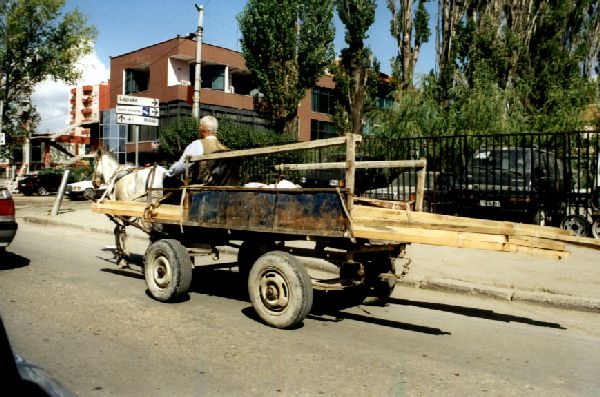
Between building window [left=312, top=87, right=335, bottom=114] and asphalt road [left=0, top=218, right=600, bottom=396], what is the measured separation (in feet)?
123

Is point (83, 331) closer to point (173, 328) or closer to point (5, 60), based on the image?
point (173, 328)

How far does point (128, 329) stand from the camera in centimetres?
481

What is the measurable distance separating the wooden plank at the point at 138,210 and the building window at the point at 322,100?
36992mm

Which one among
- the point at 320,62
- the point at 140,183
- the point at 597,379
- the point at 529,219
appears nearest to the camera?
the point at 597,379

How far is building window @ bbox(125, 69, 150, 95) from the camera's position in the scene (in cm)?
3947

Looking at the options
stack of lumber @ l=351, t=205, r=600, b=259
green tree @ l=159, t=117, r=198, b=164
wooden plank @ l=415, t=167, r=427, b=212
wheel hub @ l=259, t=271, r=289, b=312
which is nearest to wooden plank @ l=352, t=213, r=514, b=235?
stack of lumber @ l=351, t=205, r=600, b=259

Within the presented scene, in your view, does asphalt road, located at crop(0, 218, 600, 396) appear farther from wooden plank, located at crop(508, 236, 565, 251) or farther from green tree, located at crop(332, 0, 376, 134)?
green tree, located at crop(332, 0, 376, 134)

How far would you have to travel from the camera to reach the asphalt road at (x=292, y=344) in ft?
12.0

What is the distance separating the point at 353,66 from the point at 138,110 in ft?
66.8

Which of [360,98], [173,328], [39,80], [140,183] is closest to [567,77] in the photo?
[360,98]

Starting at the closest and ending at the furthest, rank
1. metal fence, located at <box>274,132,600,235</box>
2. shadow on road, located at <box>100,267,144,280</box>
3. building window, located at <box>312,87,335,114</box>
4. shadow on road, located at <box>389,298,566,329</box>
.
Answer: shadow on road, located at <box>389,298,566,329</box>, shadow on road, located at <box>100,267,144,280</box>, metal fence, located at <box>274,132,600,235</box>, building window, located at <box>312,87,335,114</box>

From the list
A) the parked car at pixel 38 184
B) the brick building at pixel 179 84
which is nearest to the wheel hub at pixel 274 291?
the brick building at pixel 179 84

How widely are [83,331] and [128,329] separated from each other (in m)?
0.39

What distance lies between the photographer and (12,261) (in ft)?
27.3
